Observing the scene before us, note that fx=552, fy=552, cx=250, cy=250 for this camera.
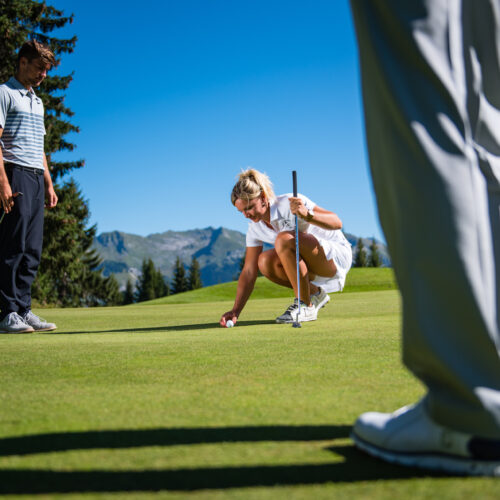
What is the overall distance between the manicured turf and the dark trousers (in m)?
1.80

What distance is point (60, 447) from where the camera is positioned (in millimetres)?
1310

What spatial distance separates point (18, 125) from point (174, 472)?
4198 millimetres

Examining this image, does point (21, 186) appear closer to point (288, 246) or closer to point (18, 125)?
point (18, 125)

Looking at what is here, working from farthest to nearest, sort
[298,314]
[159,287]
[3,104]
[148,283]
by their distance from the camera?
[159,287], [148,283], [298,314], [3,104]

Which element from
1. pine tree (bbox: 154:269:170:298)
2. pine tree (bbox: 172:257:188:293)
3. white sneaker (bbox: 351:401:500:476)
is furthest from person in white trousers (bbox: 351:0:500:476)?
pine tree (bbox: 154:269:170:298)

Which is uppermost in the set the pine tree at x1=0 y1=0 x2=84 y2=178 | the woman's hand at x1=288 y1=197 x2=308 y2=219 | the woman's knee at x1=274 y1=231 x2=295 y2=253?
the pine tree at x1=0 y1=0 x2=84 y2=178

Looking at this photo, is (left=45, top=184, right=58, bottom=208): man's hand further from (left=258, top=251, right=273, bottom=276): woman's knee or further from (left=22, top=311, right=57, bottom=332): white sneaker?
(left=258, top=251, right=273, bottom=276): woman's knee

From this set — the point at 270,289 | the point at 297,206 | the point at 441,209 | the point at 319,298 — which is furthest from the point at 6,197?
the point at 270,289

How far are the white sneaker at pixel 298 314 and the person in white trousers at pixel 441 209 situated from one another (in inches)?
139

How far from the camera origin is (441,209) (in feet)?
3.85

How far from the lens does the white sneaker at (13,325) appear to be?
4.45 meters

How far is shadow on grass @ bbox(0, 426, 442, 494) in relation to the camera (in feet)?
3.48

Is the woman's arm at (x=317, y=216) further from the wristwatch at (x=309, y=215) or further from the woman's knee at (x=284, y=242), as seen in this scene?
the woman's knee at (x=284, y=242)

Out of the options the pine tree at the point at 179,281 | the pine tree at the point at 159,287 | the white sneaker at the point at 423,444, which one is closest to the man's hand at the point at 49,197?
the white sneaker at the point at 423,444
